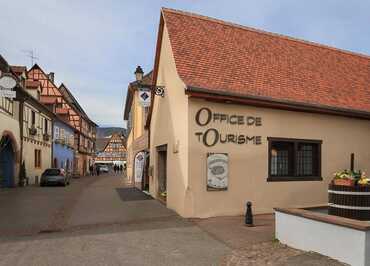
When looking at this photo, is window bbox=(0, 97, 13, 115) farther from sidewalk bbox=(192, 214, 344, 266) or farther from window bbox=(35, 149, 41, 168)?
sidewalk bbox=(192, 214, 344, 266)

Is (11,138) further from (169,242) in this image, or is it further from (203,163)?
(169,242)

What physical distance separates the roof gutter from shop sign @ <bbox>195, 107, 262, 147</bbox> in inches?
17.8

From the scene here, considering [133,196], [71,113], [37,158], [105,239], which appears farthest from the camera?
[71,113]

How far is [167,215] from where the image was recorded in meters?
13.6

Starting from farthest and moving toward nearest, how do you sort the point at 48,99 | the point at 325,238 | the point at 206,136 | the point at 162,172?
the point at 48,99 < the point at 162,172 < the point at 206,136 < the point at 325,238

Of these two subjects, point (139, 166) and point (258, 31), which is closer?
point (258, 31)

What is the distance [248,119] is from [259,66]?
2596mm

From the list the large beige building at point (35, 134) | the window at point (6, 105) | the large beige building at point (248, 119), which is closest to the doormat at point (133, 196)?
the large beige building at point (248, 119)

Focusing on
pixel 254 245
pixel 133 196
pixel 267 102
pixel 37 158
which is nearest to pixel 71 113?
pixel 37 158

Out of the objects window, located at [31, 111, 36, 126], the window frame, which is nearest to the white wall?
window, located at [31, 111, 36, 126]

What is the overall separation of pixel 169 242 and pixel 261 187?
5.20 m

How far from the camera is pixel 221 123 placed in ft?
43.1

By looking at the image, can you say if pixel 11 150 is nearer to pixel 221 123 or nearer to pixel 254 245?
pixel 221 123

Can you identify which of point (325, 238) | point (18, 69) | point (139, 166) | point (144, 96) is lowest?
point (325, 238)
